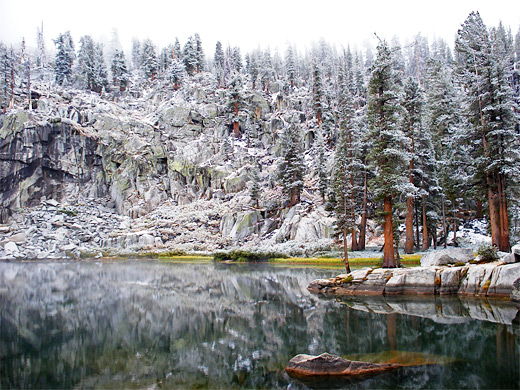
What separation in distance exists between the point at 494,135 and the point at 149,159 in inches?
3022

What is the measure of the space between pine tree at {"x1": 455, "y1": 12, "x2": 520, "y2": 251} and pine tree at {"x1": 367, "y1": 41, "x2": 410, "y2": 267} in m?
6.15

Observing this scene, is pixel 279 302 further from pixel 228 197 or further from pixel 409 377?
pixel 228 197

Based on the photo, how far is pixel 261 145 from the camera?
86938 mm

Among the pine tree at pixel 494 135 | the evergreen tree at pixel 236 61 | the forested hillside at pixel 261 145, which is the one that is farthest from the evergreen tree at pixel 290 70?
the pine tree at pixel 494 135

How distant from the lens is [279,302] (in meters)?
21.2

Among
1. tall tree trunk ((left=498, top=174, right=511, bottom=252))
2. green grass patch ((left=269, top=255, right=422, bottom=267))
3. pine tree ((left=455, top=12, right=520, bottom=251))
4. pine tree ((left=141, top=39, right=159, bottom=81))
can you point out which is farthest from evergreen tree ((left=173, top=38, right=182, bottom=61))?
tall tree trunk ((left=498, top=174, right=511, bottom=252))

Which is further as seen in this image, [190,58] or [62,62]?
[190,58]

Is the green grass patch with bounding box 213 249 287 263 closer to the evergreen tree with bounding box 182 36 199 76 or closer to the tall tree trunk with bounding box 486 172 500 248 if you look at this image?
the tall tree trunk with bounding box 486 172 500 248

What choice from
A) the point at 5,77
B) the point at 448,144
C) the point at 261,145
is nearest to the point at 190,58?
the point at 261,145

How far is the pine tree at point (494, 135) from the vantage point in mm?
25484

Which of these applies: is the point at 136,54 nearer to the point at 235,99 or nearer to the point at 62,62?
the point at 62,62

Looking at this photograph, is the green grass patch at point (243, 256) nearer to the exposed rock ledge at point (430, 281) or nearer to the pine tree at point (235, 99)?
the exposed rock ledge at point (430, 281)

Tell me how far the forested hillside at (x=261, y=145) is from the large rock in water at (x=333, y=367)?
18030mm

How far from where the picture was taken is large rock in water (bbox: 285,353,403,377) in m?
9.53
